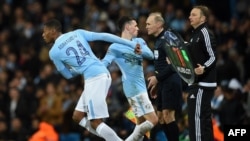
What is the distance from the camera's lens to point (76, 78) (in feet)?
69.6

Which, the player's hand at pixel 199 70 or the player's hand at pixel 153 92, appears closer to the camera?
the player's hand at pixel 199 70

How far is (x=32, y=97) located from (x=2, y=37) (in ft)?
11.6

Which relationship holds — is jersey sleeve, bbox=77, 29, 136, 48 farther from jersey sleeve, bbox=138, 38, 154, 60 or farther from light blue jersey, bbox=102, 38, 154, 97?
light blue jersey, bbox=102, 38, 154, 97

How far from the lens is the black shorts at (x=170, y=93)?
1359cm

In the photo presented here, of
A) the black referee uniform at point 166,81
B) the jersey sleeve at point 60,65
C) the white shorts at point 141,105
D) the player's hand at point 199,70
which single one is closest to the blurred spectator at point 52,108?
the white shorts at point 141,105

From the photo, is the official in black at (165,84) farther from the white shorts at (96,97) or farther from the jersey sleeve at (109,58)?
the white shorts at (96,97)

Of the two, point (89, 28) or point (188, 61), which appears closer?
point (188, 61)

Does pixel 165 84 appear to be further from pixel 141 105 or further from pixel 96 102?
pixel 96 102

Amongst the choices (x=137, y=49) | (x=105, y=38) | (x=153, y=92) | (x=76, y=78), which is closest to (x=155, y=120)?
(x=153, y=92)

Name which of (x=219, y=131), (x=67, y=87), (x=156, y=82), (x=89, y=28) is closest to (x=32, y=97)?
(x=67, y=87)

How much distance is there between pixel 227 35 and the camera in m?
20.3

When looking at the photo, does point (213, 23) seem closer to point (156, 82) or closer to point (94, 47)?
point (94, 47)

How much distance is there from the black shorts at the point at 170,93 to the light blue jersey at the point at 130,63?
305mm

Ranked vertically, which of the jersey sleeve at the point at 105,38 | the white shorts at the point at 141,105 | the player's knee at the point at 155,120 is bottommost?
the player's knee at the point at 155,120
